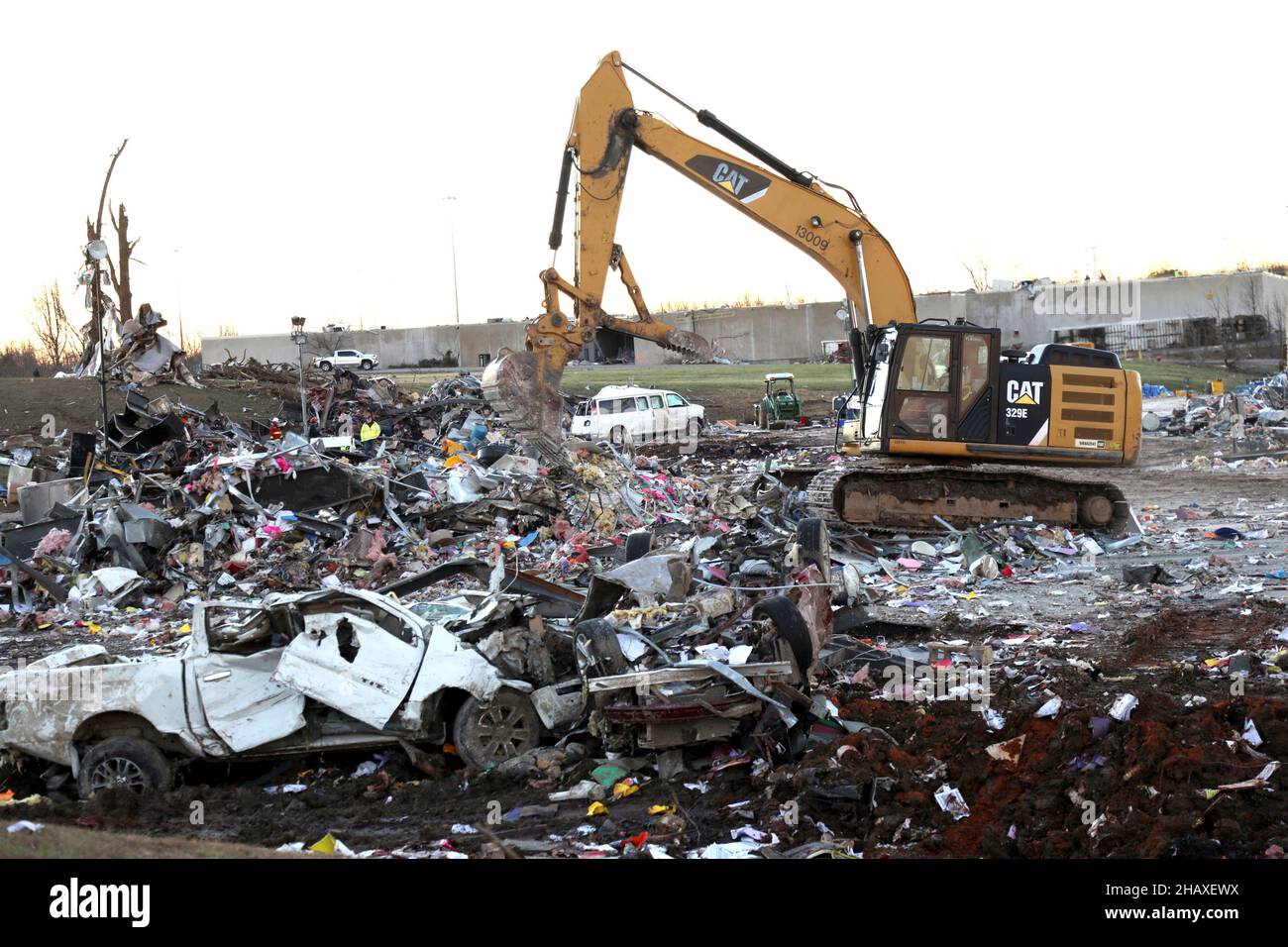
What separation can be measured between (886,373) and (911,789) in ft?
31.0

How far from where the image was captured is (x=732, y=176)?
16.2 m

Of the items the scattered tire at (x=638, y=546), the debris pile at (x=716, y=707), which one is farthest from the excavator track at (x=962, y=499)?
the scattered tire at (x=638, y=546)

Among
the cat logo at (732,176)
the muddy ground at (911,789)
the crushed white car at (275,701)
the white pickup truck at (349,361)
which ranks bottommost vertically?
the muddy ground at (911,789)

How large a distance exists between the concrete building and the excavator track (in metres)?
36.1

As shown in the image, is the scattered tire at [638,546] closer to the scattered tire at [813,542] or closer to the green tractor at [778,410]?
the scattered tire at [813,542]

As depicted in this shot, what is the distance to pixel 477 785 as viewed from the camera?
779 cm

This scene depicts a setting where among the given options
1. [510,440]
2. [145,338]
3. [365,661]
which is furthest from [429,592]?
[145,338]

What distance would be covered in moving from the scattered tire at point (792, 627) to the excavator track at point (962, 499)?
7.56 metres

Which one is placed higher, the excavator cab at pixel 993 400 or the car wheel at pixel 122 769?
the excavator cab at pixel 993 400

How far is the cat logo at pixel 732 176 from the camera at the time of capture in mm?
16203
